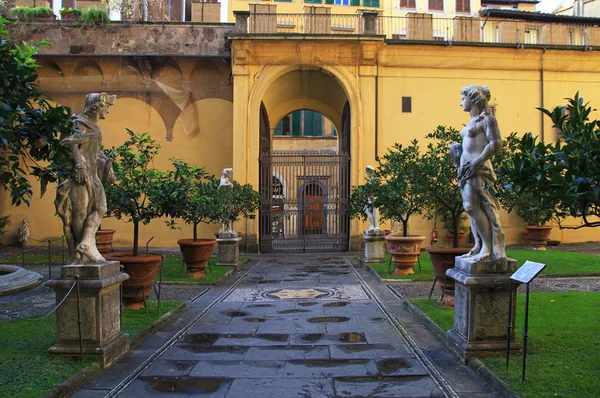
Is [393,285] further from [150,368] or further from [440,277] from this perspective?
[150,368]

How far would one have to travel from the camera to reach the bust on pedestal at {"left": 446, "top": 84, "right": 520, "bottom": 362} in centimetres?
483

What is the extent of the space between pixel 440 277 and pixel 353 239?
886 cm

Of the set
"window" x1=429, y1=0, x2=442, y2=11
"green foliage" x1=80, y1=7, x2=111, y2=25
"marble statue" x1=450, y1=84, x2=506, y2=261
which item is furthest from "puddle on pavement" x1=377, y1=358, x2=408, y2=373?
"window" x1=429, y1=0, x2=442, y2=11

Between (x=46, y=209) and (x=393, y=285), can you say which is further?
(x=46, y=209)

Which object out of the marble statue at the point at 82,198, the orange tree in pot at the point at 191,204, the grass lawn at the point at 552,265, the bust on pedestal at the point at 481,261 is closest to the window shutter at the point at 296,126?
the grass lawn at the point at 552,265

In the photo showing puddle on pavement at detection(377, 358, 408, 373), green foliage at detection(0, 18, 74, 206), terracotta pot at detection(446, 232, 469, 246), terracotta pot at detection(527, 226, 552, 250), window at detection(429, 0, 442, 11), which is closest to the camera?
green foliage at detection(0, 18, 74, 206)

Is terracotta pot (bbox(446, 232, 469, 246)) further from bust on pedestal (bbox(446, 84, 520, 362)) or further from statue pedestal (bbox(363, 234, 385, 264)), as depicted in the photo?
bust on pedestal (bbox(446, 84, 520, 362))

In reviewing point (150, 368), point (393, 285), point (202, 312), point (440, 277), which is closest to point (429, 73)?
point (393, 285)

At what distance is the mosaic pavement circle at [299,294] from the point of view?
834cm

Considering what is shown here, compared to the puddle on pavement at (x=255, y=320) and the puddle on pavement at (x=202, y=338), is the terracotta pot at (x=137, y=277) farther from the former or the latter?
the puddle on pavement at (x=255, y=320)

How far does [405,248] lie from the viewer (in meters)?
10.1

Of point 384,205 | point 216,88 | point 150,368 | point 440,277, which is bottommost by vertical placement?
point 150,368

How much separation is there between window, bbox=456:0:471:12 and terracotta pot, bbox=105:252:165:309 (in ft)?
83.6

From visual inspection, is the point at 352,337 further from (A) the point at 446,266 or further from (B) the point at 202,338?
(A) the point at 446,266
